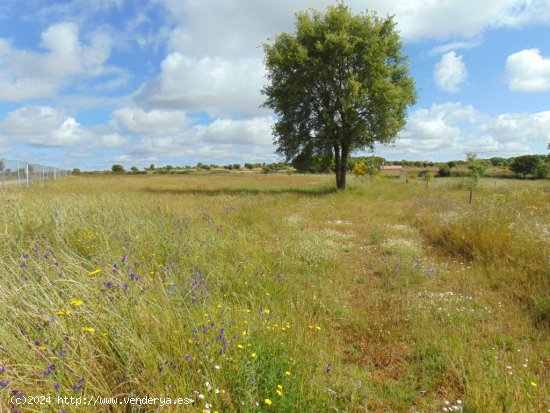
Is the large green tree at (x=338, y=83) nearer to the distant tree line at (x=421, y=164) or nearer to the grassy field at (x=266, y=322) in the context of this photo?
the distant tree line at (x=421, y=164)

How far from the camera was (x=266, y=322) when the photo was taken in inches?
146

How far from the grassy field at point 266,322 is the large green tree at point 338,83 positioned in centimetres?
1761

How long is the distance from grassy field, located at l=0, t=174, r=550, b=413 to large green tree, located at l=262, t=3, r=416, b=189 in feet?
57.8

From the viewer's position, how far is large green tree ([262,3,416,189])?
23438mm

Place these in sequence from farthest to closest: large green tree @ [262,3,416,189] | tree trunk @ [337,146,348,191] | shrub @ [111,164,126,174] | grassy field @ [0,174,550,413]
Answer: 1. shrub @ [111,164,126,174]
2. tree trunk @ [337,146,348,191]
3. large green tree @ [262,3,416,189]
4. grassy field @ [0,174,550,413]

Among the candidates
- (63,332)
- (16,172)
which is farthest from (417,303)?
(16,172)

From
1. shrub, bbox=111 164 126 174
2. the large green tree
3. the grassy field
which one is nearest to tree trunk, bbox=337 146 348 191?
the large green tree

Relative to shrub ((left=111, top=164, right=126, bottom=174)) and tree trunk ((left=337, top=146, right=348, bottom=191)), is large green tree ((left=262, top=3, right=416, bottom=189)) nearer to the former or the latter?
tree trunk ((left=337, top=146, right=348, bottom=191))

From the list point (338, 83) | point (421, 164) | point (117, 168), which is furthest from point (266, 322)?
point (421, 164)

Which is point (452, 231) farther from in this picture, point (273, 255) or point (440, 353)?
point (440, 353)

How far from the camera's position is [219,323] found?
3438mm

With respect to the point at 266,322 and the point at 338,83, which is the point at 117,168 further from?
the point at 266,322

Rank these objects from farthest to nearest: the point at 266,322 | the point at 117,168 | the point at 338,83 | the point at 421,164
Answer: the point at 421,164, the point at 117,168, the point at 338,83, the point at 266,322

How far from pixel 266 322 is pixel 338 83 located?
955 inches
